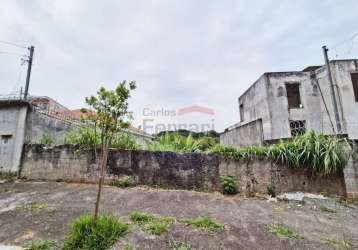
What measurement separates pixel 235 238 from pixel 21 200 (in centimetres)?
437

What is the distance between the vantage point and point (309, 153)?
459 centimetres

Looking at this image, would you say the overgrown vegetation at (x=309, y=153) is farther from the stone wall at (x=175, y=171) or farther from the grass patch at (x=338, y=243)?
the grass patch at (x=338, y=243)

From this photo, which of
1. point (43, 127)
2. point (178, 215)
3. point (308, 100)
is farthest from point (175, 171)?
point (308, 100)

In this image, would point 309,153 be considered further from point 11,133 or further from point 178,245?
point 11,133

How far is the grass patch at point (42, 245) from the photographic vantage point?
2314mm

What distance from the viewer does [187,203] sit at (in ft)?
12.9

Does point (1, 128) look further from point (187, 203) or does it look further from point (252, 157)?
point (252, 157)

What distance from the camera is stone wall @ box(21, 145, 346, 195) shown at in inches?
184

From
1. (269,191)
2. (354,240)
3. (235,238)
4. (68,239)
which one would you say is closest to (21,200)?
(68,239)

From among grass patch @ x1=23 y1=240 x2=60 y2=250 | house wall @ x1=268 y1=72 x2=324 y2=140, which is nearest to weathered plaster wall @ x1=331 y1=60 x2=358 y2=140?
house wall @ x1=268 y1=72 x2=324 y2=140

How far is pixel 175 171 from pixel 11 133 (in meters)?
5.75

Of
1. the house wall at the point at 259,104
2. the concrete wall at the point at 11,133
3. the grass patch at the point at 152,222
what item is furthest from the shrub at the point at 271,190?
the concrete wall at the point at 11,133

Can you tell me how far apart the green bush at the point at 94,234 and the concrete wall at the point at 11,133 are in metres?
5.33

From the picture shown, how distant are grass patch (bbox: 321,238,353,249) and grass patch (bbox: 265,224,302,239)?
1.11 ft
